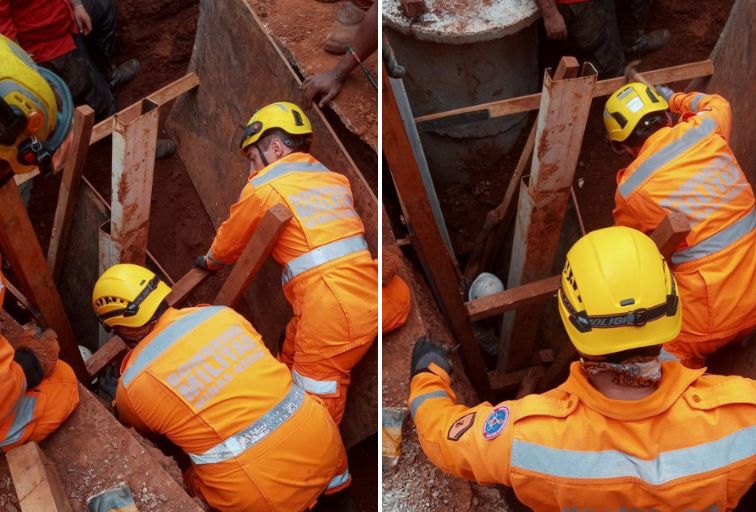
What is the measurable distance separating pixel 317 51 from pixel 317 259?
80.2 inches

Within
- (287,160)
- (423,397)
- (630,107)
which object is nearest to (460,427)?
(423,397)

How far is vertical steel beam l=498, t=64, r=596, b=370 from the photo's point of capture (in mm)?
3773

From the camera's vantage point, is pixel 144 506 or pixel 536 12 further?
pixel 536 12

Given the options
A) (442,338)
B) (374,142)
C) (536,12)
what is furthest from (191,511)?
(536,12)

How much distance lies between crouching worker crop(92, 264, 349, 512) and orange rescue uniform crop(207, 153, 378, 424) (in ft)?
1.22

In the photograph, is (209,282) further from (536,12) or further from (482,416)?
(482,416)

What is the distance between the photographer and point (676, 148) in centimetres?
389

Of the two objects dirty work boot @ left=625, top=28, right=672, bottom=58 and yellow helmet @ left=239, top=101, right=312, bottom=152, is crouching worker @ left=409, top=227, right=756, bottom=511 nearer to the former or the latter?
yellow helmet @ left=239, top=101, right=312, bottom=152

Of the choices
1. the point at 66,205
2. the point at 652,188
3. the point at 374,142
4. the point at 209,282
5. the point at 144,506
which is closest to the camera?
the point at 144,506

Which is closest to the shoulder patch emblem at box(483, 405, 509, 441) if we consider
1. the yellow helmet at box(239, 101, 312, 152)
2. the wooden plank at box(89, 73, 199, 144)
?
the yellow helmet at box(239, 101, 312, 152)

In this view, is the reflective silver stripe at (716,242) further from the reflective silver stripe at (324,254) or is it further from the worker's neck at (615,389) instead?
the reflective silver stripe at (324,254)

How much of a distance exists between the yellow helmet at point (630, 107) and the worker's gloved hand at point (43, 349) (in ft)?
10.5

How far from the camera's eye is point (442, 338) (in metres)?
4.49

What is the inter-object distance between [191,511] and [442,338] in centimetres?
182
